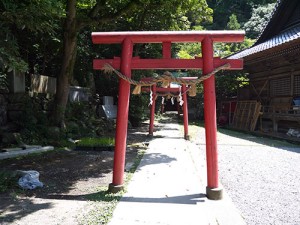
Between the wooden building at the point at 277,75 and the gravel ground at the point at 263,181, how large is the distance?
4.21 meters

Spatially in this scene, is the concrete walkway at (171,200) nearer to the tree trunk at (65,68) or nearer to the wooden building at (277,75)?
the tree trunk at (65,68)

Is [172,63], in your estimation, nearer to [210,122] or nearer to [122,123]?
[210,122]

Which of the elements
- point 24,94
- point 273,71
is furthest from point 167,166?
point 273,71

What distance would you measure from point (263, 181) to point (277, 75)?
10324 mm

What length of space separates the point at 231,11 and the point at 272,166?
133 feet

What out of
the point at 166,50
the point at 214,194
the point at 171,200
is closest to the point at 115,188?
the point at 171,200

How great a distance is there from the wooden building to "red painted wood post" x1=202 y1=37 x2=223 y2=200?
7.78 metres

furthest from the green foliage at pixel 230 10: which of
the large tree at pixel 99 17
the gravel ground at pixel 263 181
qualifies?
the gravel ground at pixel 263 181

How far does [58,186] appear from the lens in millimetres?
5418

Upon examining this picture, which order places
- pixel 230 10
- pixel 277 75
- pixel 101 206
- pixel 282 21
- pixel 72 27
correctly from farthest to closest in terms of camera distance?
1. pixel 230 10
2. pixel 282 21
3. pixel 277 75
4. pixel 72 27
5. pixel 101 206

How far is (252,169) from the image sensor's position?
279 inches

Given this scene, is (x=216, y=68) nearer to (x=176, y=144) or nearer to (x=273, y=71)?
(x=176, y=144)

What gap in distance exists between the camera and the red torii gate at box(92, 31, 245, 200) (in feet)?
15.6

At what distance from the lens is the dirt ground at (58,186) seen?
383cm
